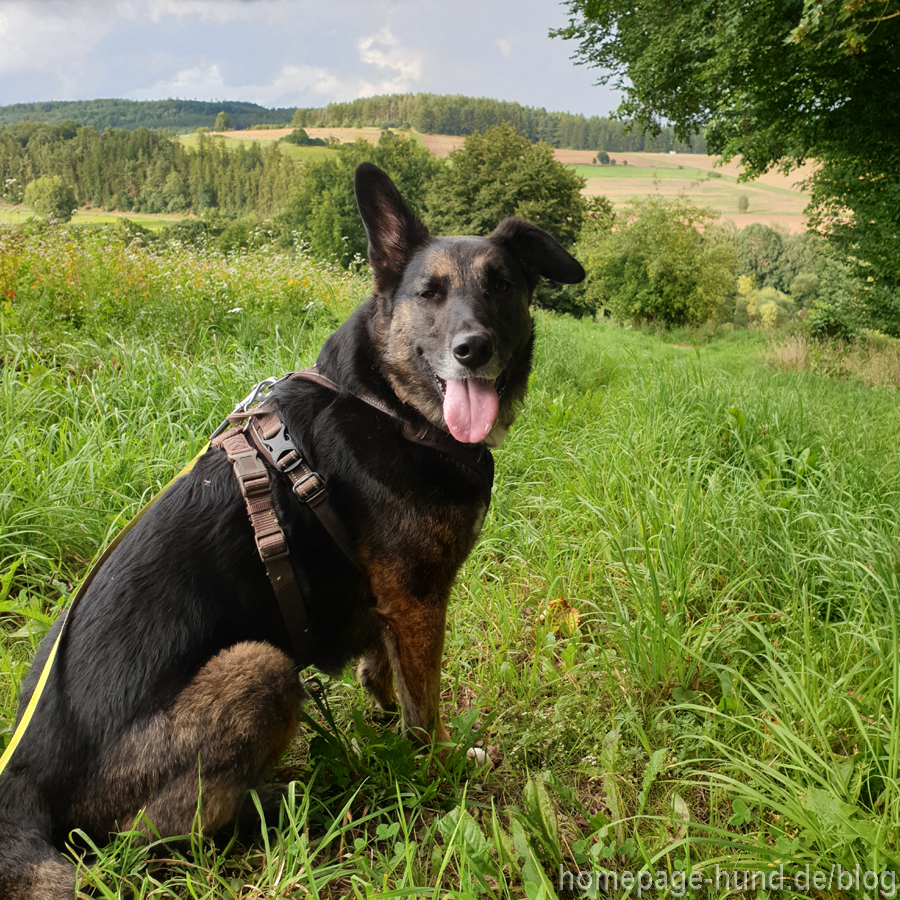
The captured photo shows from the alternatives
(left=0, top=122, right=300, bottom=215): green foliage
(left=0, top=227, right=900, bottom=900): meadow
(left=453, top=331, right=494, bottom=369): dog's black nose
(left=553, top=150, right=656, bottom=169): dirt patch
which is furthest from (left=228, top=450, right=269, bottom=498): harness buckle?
(left=553, top=150, right=656, bottom=169): dirt patch

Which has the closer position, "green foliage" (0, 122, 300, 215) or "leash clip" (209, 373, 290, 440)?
"leash clip" (209, 373, 290, 440)

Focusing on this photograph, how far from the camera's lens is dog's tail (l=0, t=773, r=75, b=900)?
1374mm

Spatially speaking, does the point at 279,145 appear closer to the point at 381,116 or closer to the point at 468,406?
the point at 381,116

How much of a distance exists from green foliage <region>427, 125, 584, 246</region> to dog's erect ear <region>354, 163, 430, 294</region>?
39648mm

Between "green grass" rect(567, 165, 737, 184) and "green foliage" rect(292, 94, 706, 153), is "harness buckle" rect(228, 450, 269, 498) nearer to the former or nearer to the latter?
"green grass" rect(567, 165, 737, 184)

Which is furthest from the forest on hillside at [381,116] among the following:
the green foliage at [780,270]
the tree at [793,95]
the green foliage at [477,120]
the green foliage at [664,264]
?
the tree at [793,95]

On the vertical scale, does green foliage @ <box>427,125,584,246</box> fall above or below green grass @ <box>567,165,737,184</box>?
below

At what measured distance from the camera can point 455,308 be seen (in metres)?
2.15

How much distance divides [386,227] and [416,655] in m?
1.67

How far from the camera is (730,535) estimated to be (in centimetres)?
283

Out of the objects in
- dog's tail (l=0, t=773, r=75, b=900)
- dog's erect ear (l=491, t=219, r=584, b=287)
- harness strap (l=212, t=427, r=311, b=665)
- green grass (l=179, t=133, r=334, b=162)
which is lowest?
dog's tail (l=0, t=773, r=75, b=900)

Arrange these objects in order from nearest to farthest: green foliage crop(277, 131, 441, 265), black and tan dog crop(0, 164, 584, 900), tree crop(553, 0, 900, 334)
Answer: black and tan dog crop(0, 164, 584, 900) → tree crop(553, 0, 900, 334) → green foliage crop(277, 131, 441, 265)

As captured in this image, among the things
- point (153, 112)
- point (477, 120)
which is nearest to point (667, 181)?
point (477, 120)

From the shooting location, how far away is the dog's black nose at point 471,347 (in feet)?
6.62
